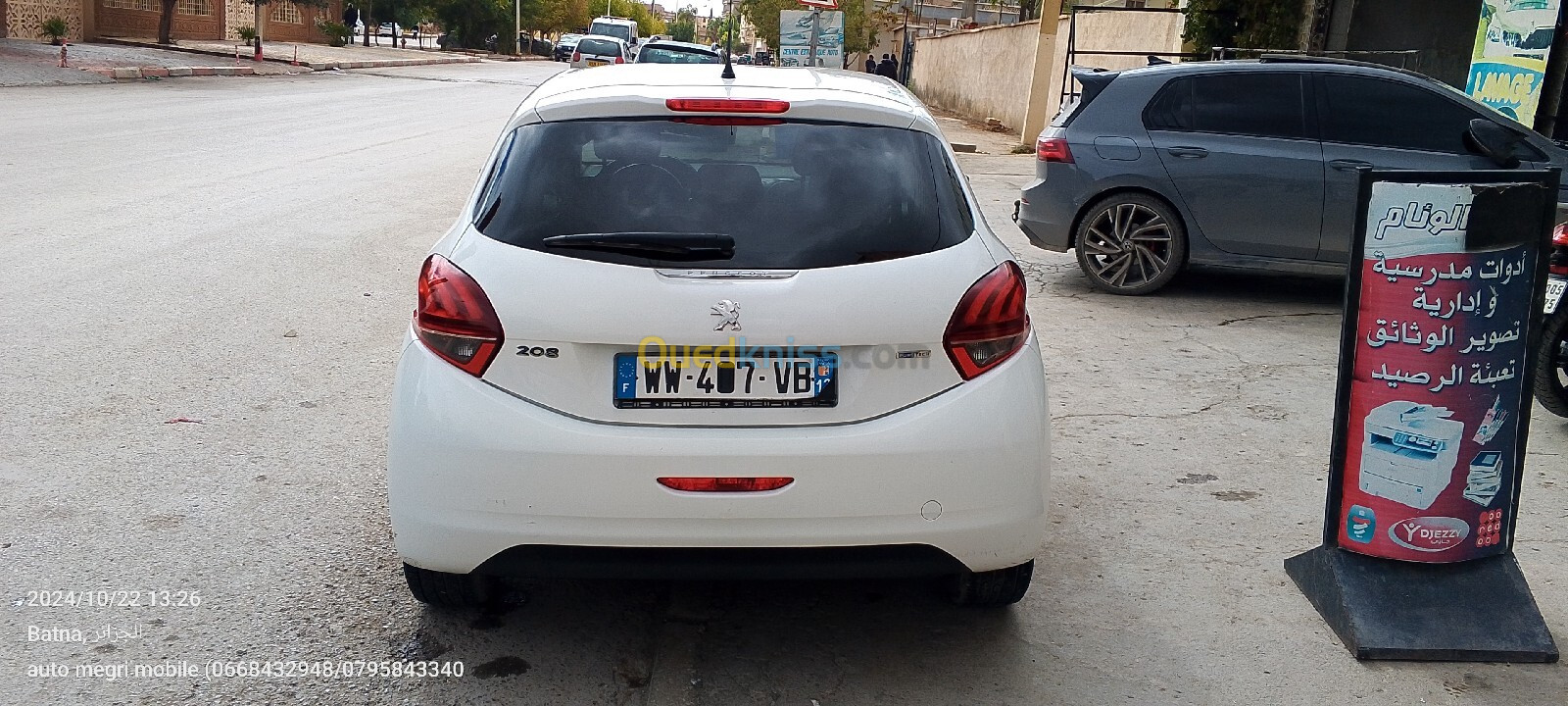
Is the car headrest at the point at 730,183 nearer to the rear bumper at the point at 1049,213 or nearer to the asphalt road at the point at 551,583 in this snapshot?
the asphalt road at the point at 551,583

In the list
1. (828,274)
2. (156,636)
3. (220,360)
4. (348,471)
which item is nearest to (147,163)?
(220,360)

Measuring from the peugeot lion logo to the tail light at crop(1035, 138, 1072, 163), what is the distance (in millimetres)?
6243

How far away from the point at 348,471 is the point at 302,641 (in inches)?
56.6

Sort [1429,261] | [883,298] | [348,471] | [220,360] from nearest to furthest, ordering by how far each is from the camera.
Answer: [883,298] → [1429,261] → [348,471] → [220,360]

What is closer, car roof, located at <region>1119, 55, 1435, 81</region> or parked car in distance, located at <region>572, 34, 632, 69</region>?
car roof, located at <region>1119, 55, 1435, 81</region>

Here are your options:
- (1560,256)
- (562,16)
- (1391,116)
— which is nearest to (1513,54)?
(1391,116)

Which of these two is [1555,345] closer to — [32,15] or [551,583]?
[551,583]

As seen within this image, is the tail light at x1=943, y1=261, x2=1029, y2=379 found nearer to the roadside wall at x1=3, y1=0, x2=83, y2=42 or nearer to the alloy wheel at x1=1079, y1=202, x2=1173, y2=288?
the alloy wheel at x1=1079, y1=202, x2=1173, y2=288

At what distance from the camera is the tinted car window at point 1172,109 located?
8805mm

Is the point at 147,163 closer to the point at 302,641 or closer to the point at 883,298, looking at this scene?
Result: the point at 302,641

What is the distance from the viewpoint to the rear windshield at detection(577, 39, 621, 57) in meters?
33.0

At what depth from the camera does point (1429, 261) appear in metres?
3.68

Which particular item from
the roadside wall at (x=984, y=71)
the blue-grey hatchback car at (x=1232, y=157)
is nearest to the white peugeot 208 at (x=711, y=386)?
the blue-grey hatchback car at (x=1232, y=157)

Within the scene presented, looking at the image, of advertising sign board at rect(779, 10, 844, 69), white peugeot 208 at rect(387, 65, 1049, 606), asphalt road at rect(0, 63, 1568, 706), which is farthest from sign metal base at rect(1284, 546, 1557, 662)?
advertising sign board at rect(779, 10, 844, 69)
